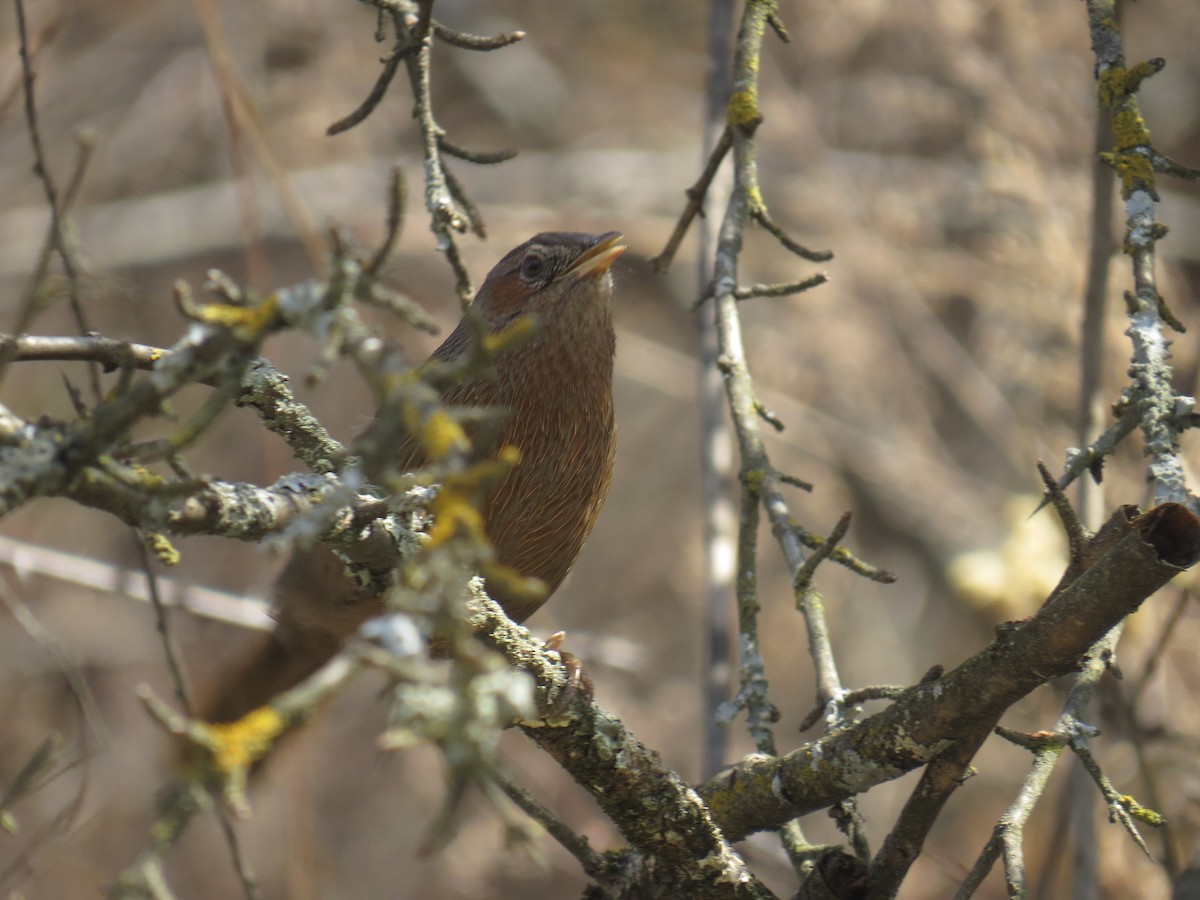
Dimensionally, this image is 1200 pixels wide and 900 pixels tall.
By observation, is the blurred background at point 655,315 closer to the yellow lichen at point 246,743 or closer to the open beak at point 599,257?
the open beak at point 599,257

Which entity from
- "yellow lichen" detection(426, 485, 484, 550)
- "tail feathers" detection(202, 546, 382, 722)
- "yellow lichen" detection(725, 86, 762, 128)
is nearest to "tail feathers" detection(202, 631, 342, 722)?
"tail feathers" detection(202, 546, 382, 722)

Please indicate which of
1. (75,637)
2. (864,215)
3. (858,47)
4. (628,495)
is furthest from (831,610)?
(75,637)

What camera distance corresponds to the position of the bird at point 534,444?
3.58 m

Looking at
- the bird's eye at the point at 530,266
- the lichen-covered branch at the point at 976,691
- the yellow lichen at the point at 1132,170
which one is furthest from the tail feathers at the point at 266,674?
the yellow lichen at the point at 1132,170

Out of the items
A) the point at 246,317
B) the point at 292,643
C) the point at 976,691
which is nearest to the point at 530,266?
the point at 292,643

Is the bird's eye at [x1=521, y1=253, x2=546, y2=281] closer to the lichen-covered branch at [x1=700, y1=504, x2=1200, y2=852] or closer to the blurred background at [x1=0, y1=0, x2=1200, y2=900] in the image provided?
the blurred background at [x1=0, y1=0, x2=1200, y2=900]

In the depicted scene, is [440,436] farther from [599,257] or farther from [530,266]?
[530,266]

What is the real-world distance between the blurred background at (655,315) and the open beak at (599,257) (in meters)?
1.94

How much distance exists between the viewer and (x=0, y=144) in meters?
9.39

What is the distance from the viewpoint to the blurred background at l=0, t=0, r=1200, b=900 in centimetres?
684

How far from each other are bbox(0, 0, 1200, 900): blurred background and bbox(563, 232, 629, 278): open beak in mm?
1939

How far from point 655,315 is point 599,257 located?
6134mm

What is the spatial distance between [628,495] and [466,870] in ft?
11.6

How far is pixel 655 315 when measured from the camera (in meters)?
10.0
